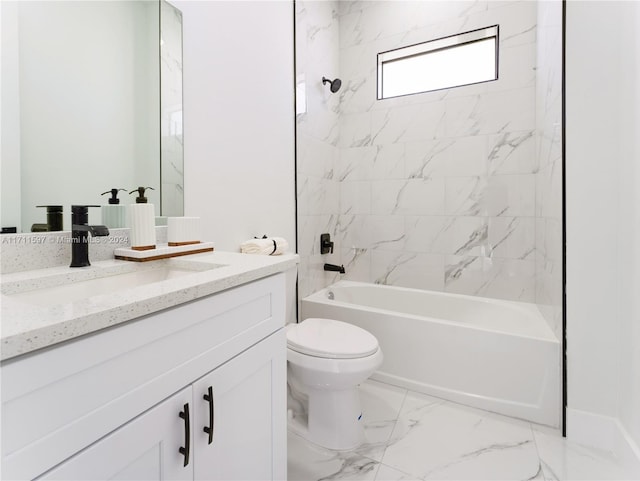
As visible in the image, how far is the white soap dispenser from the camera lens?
111cm

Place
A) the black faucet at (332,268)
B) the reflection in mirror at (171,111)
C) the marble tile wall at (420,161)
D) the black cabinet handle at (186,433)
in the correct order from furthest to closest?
the black faucet at (332,268) → the marble tile wall at (420,161) → the reflection in mirror at (171,111) → the black cabinet handle at (186,433)

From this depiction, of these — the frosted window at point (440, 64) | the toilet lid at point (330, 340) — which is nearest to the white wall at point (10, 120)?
the toilet lid at point (330, 340)

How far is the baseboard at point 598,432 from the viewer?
4.69 feet

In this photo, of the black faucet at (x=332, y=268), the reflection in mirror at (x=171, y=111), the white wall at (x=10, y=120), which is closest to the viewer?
the white wall at (x=10, y=120)

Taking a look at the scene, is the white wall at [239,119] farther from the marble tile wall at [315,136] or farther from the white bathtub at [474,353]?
the white bathtub at [474,353]

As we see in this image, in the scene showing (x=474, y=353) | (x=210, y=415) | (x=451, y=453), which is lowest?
(x=451, y=453)

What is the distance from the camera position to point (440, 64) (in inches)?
100.0

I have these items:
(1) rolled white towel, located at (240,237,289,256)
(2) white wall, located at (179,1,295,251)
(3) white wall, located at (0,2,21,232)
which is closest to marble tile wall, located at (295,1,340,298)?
(2) white wall, located at (179,1,295,251)

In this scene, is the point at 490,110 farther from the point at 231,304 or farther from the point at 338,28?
the point at 231,304

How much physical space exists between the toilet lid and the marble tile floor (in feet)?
1.53

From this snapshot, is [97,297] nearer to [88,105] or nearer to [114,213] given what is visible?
[114,213]

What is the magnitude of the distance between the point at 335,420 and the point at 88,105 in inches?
62.9

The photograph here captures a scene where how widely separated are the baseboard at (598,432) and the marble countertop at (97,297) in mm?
1597

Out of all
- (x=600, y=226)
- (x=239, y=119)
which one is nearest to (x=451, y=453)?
(x=600, y=226)
